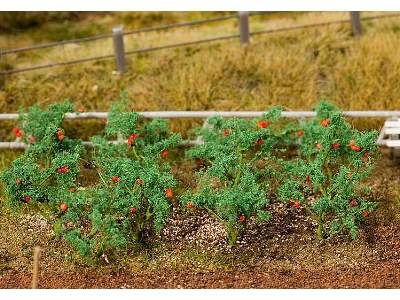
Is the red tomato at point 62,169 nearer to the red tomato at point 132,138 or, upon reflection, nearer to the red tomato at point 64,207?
the red tomato at point 64,207

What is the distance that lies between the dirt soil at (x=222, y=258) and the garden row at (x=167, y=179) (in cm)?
15

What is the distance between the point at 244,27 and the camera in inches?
458

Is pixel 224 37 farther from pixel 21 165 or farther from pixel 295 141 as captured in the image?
pixel 21 165

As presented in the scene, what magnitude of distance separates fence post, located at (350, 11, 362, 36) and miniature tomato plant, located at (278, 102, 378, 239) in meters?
3.51

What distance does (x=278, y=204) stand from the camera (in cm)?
891

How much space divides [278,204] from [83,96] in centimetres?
340

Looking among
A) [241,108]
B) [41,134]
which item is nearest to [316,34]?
[241,108]

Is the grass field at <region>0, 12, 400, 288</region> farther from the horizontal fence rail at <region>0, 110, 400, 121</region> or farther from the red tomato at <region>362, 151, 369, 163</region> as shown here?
the red tomato at <region>362, 151, 369, 163</region>

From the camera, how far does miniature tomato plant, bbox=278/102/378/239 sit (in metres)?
8.02

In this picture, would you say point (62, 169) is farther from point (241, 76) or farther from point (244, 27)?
point (244, 27)

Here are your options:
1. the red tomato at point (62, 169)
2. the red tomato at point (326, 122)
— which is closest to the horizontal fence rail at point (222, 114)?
the red tomato at point (326, 122)

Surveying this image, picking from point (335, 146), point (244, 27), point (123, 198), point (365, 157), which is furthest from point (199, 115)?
point (244, 27)

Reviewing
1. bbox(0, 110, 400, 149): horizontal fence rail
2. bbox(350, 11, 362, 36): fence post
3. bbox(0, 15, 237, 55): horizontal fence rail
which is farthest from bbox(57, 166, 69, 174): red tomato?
bbox(350, 11, 362, 36): fence post

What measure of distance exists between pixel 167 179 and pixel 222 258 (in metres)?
0.95
